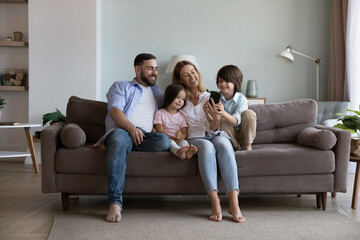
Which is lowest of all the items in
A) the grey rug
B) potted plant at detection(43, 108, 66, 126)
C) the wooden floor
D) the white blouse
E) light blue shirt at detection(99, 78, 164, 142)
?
the wooden floor

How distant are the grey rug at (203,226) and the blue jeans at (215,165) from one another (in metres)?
0.21

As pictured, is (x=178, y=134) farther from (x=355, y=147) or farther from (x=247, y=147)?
(x=355, y=147)

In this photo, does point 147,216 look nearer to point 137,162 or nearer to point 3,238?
point 137,162

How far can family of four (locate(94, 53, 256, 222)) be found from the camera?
2.52 m

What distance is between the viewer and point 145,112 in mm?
2947

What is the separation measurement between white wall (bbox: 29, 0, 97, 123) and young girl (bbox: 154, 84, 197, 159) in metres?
2.25

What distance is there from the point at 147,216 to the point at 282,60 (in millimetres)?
3659

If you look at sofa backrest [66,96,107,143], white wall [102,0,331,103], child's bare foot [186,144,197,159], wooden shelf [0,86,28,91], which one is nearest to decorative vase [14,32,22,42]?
wooden shelf [0,86,28,91]

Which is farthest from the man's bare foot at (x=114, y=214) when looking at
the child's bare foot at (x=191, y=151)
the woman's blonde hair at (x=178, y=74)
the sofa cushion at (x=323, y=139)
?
the sofa cushion at (x=323, y=139)

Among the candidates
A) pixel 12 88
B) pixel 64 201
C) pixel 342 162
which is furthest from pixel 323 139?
pixel 12 88

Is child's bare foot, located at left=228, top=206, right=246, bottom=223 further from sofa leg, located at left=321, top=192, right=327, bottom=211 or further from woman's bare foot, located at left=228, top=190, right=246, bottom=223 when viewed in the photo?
sofa leg, located at left=321, top=192, right=327, bottom=211

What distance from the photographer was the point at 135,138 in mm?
2682

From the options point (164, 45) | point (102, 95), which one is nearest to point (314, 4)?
point (164, 45)

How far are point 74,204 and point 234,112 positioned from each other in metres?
1.31
